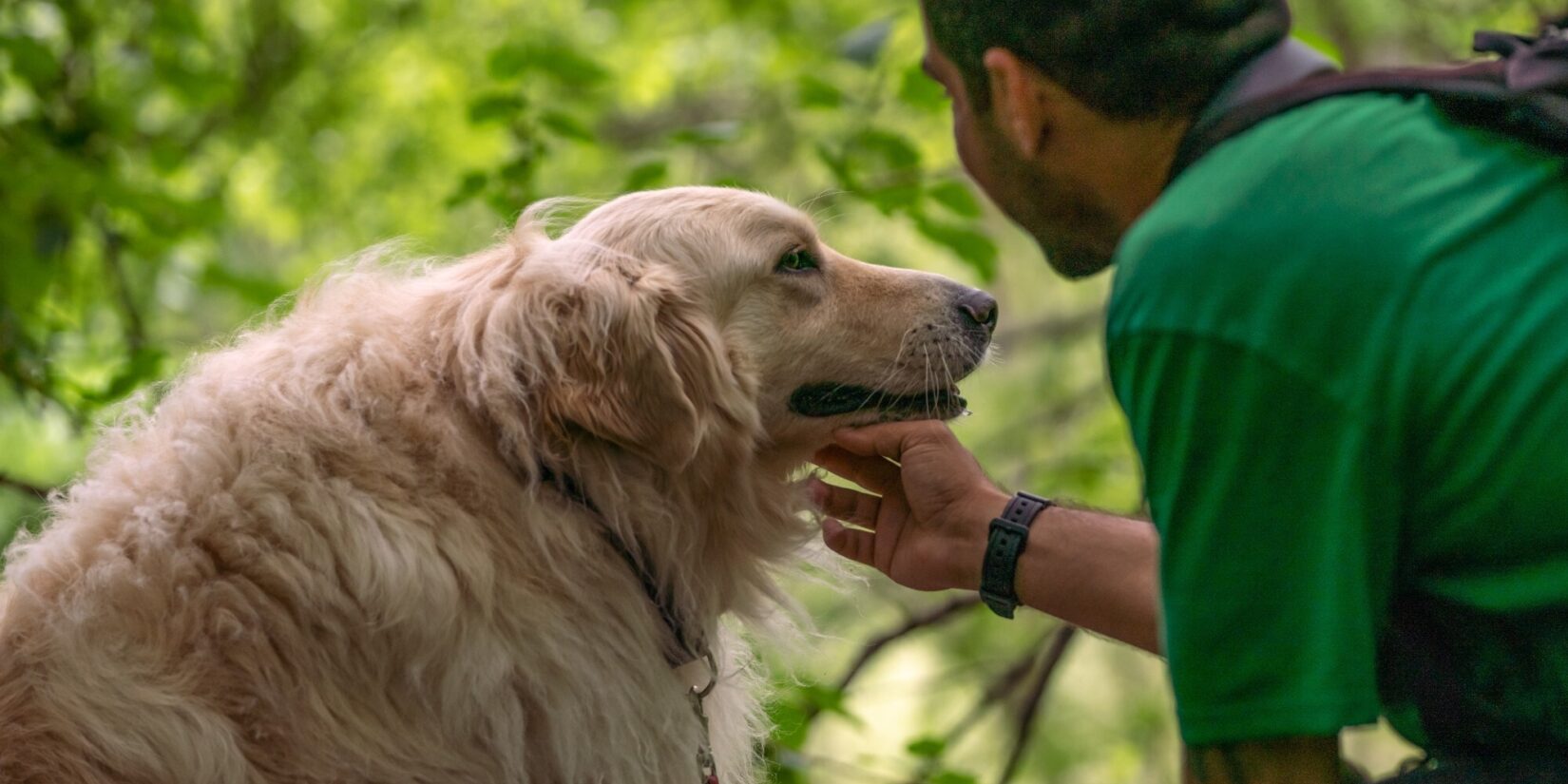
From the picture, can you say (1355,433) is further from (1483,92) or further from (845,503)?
(845,503)

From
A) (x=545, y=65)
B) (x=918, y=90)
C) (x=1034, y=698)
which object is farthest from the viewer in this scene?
(x=1034, y=698)

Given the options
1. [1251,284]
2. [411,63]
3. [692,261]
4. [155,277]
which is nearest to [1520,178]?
[1251,284]

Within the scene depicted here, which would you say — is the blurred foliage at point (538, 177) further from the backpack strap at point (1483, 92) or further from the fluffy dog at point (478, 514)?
the backpack strap at point (1483, 92)

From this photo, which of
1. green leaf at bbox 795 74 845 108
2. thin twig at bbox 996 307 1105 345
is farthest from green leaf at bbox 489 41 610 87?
thin twig at bbox 996 307 1105 345

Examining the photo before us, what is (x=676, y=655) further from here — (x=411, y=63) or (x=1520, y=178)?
(x=411, y=63)

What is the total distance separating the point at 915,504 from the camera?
2836 millimetres

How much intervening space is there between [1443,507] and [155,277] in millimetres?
5699

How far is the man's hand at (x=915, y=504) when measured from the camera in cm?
274

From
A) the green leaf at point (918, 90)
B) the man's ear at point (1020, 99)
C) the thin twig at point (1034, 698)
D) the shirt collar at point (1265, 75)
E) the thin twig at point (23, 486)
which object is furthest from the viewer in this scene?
the thin twig at point (1034, 698)

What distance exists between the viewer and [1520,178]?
5.65 feet

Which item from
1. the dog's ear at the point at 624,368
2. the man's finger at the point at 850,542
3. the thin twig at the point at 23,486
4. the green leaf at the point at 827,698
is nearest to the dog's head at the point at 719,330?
the dog's ear at the point at 624,368

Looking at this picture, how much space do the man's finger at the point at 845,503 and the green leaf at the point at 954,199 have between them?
1201 mm

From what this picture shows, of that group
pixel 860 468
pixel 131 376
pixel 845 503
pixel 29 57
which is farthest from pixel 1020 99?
pixel 29 57

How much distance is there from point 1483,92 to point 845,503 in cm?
167
